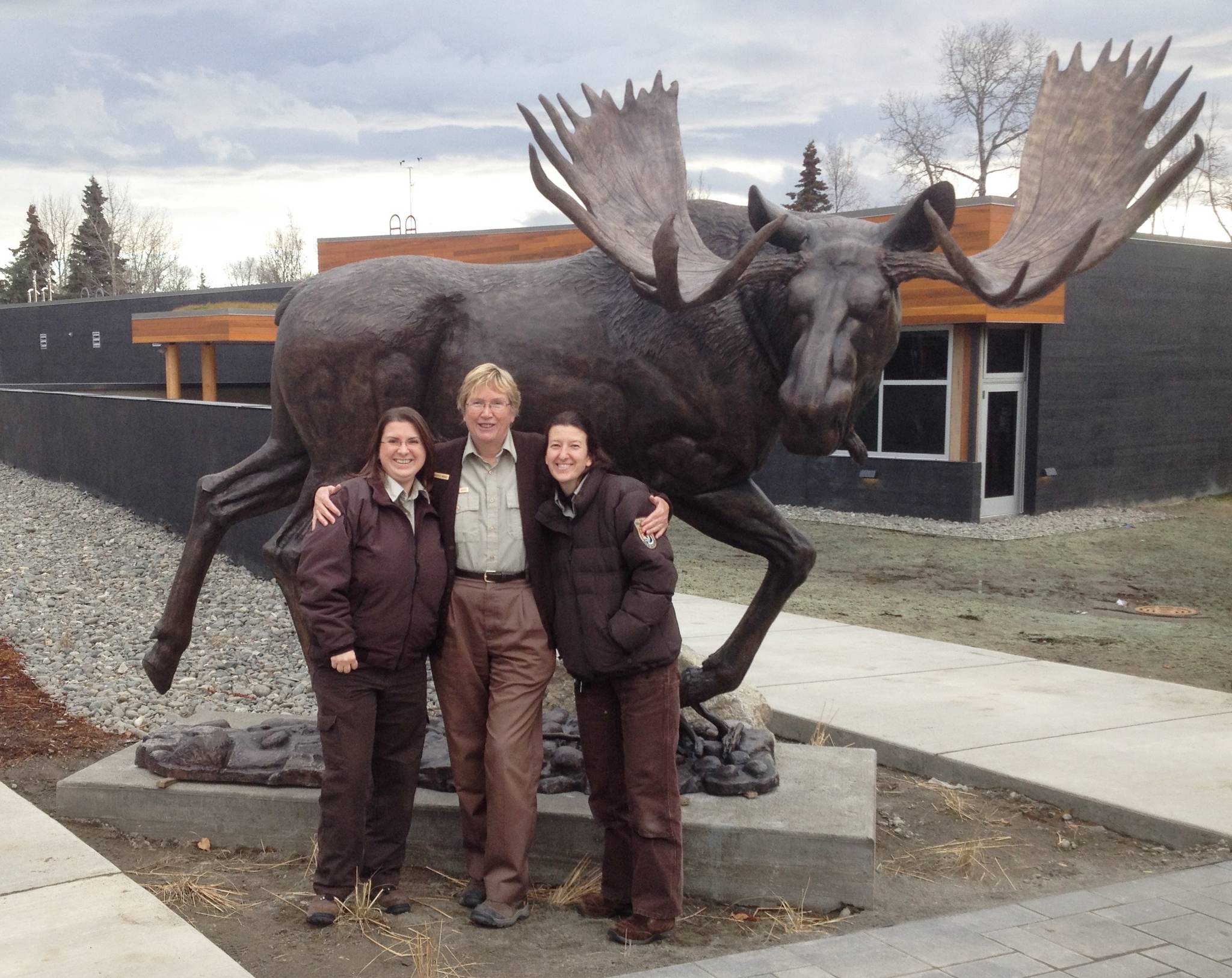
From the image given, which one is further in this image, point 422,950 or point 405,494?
point 405,494

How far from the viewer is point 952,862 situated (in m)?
4.42

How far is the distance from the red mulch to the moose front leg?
3127 millimetres

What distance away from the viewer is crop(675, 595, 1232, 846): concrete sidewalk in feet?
16.2

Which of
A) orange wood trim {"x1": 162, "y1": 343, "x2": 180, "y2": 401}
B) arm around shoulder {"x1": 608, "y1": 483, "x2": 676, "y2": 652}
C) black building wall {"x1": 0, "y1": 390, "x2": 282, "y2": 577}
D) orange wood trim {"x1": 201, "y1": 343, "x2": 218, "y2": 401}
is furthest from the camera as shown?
orange wood trim {"x1": 162, "y1": 343, "x2": 180, "y2": 401}

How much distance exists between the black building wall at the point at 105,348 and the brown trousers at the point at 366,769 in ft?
97.2

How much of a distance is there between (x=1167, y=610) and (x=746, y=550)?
24.1 feet

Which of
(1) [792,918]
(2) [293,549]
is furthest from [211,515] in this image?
(1) [792,918]

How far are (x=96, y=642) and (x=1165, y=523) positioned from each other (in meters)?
14.1

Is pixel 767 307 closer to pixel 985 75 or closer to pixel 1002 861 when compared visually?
pixel 1002 861

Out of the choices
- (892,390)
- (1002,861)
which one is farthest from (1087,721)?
(892,390)

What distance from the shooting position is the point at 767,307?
13.3ft

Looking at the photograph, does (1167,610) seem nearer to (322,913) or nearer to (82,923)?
(322,913)

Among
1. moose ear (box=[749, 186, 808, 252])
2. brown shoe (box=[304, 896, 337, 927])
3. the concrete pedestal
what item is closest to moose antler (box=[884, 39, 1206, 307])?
moose ear (box=[749, 186, 808, 252])

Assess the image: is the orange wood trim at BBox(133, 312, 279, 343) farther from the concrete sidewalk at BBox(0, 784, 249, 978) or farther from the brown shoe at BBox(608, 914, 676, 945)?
the brown shoe at BBox(608, 914, 676, 945)
